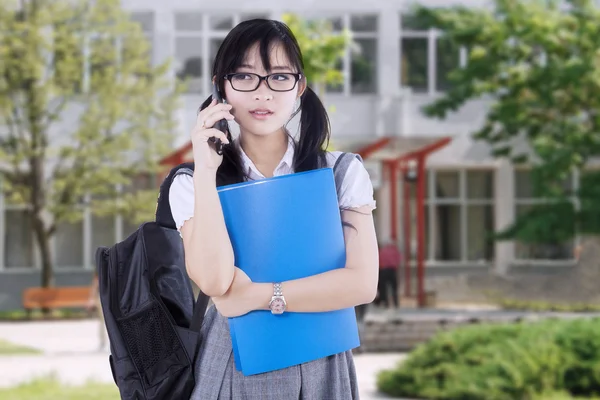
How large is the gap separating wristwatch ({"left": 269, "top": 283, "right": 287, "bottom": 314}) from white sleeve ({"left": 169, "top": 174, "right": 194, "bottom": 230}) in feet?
0.79

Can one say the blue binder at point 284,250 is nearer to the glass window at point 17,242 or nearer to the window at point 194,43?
the window at point 194,43

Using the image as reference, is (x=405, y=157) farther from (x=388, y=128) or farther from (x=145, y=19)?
(x=145, y=19)

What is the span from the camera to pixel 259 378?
2.65 m

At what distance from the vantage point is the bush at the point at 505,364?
9.86 meters

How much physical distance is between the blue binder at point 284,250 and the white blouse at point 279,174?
96 millimetres

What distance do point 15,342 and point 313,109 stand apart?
1769 centimetres

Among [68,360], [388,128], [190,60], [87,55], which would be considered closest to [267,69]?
[68,360]

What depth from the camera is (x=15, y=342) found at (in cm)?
1969

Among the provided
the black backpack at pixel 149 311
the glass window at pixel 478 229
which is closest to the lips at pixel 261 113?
the black backpack at pixel 149 311

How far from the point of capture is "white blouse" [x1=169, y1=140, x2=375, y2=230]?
8.66ft

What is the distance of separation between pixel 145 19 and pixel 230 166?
1155 inches

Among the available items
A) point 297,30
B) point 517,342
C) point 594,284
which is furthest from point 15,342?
point 594,284

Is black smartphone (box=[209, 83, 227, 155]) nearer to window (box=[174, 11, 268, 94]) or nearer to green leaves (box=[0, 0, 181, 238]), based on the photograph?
green leaves (box=[0, 0, 181, 238])

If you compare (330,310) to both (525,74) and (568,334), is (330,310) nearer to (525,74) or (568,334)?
(568,334)
